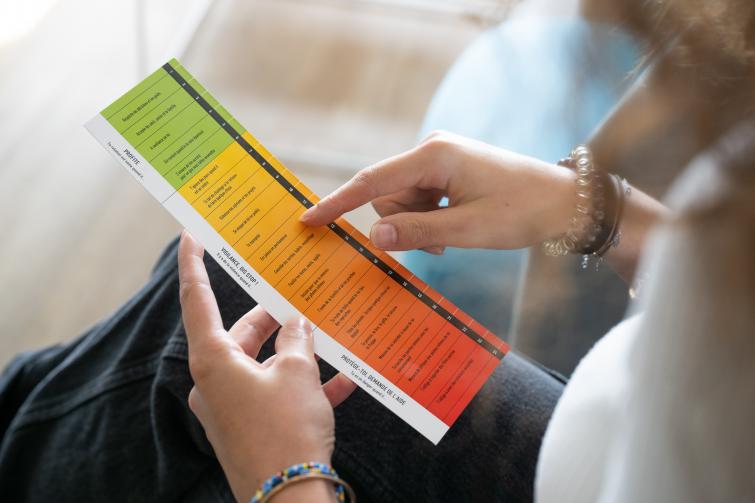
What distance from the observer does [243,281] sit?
20.0 inches

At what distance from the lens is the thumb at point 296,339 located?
1.53 ft

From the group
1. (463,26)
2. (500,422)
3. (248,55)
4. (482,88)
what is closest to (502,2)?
(463,26)

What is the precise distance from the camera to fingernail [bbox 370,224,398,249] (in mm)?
537

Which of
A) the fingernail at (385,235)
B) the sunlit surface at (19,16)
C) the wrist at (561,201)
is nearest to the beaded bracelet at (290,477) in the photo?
the fingernail at (385,235)

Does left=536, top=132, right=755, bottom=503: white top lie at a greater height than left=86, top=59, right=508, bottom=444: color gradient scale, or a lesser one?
lesser

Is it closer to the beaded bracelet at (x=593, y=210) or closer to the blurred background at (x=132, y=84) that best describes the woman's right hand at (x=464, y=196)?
the beaded bracelet at (x=593, y=210)

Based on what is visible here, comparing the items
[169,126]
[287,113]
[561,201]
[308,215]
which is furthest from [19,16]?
[561,201]

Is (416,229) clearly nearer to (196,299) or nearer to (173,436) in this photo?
(196,299)

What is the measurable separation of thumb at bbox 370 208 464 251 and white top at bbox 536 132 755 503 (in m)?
0.25

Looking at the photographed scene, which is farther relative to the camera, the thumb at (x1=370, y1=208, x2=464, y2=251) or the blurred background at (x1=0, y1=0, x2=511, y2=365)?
the blurred background at (x1=0, y1=0, x2=511, y2=365)

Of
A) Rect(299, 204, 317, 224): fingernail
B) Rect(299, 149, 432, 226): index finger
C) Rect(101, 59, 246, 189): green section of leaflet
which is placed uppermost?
Rect(101, 59, 246, 189): green section of leaflet

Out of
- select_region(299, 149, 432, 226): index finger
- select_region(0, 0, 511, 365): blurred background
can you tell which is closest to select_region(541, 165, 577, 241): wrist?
select_region(299, 149, 432, 226): index finger

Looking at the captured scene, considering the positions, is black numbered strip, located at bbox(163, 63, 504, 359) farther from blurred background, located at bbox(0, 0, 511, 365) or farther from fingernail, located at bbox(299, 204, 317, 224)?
blurred background, located at bbox(0, 0, 511, 365)

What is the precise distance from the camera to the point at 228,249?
20.1 inches
